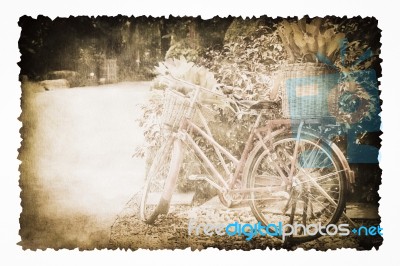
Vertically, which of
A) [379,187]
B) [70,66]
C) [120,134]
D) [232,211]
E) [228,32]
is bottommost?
[232,211]

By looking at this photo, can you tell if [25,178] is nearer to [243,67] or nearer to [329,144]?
[243,67]

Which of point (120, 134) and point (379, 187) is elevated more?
point (120, 134)

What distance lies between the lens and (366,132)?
12.3 ft

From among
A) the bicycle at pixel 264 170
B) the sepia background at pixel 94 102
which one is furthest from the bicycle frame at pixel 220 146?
the sepia background at pixel 94 102

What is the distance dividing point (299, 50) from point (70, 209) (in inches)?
103

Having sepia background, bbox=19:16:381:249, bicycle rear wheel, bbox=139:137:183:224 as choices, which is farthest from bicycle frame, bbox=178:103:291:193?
sepia background, bbox=19:16:381:249

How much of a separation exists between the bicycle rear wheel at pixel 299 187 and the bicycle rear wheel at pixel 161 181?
0.70 metres

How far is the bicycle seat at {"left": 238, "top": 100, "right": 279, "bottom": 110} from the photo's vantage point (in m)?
3.71

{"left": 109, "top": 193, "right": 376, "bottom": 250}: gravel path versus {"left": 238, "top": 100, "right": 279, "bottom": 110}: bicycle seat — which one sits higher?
{"left": 238, "top": 100, "right": 279, "bottom": 110}: bicycle seat

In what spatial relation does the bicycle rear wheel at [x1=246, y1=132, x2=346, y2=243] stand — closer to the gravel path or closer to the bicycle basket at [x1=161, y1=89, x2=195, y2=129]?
the gravel path

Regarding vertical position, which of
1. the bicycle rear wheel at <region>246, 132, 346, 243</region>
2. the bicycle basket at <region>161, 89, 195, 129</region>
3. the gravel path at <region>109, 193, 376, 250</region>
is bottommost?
the gravel path at <region>109, 193, 376, 250</region>

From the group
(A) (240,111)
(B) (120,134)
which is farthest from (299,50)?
(B) (120,134)

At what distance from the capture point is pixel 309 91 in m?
3.63

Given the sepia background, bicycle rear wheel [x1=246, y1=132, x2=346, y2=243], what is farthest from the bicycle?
the sepia background
